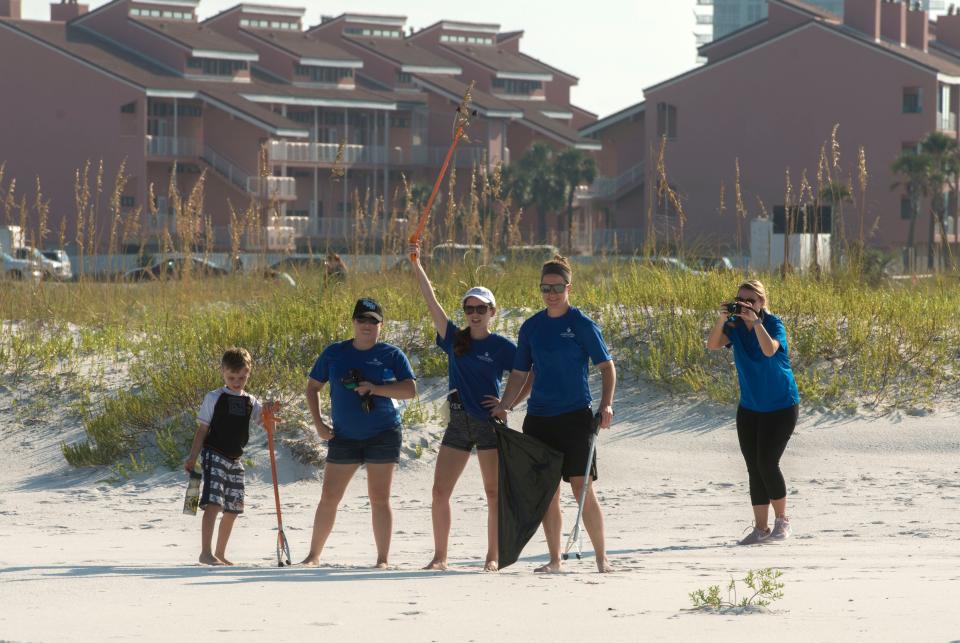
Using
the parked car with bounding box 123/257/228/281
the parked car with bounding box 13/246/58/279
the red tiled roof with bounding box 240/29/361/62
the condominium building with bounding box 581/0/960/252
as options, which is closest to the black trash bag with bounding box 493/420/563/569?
the parked car with bounding box 123/257/228/281

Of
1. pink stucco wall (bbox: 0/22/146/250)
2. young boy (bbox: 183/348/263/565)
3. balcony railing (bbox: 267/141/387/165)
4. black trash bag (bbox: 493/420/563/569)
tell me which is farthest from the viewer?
balcony railing (bbox: 267/141/387/165)

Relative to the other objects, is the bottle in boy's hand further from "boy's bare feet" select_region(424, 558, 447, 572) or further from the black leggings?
the black leggings

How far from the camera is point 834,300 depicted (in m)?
→ 13.2

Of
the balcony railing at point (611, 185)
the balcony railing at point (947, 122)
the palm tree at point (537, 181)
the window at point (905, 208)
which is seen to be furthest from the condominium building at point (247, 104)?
the balcony railing at point (947, 122)

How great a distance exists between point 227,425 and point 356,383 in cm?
82

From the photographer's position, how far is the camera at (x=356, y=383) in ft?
25.0

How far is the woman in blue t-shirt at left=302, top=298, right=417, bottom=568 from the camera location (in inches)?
302

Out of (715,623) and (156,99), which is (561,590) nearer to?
(715,623)

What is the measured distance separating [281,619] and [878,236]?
4909cm

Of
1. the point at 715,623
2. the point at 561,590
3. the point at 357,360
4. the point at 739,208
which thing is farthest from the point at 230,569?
the point at 739,208

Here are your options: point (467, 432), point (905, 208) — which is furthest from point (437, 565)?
point (905, 208)

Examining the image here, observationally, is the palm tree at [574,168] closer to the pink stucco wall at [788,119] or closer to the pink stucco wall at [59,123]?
the pink stucco wall at [788,119]

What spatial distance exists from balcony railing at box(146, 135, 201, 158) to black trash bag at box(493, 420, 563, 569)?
149 ft

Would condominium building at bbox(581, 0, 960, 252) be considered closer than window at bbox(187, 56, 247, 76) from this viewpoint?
Yes
